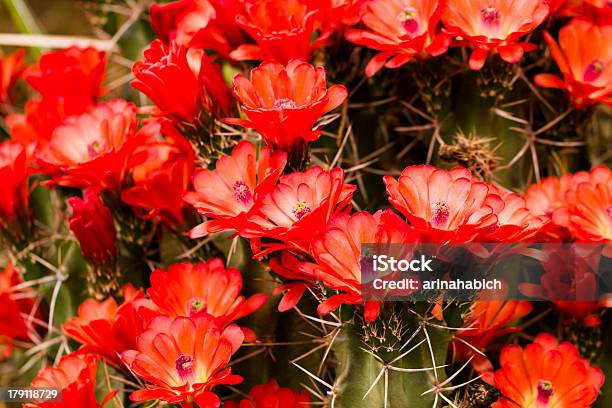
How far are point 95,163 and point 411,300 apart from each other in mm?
393

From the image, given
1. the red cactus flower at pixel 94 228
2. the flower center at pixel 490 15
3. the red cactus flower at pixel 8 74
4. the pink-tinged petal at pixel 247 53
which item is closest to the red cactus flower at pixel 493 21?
the flower center at pixel 490 15

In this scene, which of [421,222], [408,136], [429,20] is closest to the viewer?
[421,222]

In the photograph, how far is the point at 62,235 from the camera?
3.49 ft

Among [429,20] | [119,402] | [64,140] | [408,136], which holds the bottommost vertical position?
[119,402]

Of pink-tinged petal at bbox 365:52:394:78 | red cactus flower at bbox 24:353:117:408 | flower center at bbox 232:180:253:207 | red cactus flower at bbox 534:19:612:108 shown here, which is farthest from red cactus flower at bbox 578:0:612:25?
red cactus flower at bbox 24:353:117:408

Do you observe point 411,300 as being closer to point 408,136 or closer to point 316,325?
point 316,325

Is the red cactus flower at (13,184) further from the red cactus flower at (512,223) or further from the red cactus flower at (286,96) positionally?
the red cactus flower at (512,223)

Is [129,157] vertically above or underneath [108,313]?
above

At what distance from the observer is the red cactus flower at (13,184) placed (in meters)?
0.97

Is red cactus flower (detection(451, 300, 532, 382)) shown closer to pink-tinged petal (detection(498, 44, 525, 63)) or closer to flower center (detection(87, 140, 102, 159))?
pink-tinged petal (detection(498, 44, 525, 63))

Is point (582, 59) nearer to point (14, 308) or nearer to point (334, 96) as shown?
point (334, 96)

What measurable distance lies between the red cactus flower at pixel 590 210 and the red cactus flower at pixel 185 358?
370 millimetres

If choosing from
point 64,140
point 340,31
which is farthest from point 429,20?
point 64,140

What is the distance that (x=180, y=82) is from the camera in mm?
833
